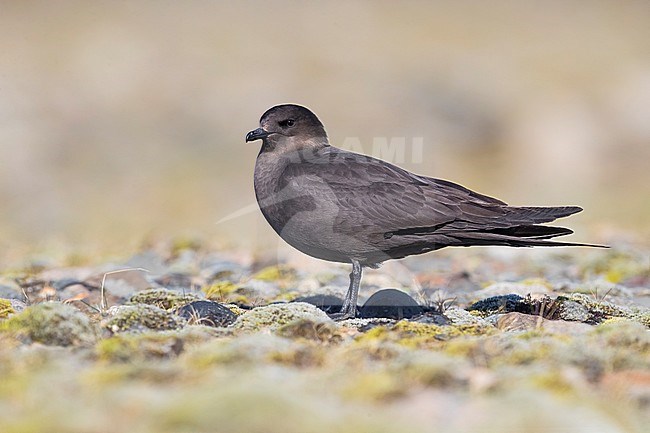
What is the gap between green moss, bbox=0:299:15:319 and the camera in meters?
6.62

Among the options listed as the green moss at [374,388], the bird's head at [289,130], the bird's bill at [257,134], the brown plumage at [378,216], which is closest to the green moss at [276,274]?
the bird's head at [289,130]

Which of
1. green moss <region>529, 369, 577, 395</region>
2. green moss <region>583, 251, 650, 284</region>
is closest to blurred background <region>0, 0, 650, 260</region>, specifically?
green moss <region>583, 251, 650, 284</region>

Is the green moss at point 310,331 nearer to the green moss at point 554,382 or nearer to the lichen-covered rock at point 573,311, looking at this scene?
the green moss at point 554,382

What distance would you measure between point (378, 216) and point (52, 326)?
291cm

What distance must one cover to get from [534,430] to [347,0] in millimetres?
38097

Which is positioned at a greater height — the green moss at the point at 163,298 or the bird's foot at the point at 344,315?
the green moss at the point at 163,298

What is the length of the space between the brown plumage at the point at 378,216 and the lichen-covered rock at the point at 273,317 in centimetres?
79

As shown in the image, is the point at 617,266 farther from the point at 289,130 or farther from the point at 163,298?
the point at 163,298

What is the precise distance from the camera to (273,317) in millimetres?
6219

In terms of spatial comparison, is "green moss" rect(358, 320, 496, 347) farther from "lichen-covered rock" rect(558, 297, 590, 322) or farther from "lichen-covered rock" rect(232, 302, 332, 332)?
"lichen-covered rock" rect(558, 297, 590, 322)

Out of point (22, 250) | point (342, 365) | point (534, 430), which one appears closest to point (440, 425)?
point (534, 430)

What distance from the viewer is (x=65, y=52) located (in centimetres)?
2997

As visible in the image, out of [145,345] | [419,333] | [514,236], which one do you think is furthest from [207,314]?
[514,236]

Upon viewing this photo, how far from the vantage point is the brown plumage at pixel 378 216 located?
23.4ft
